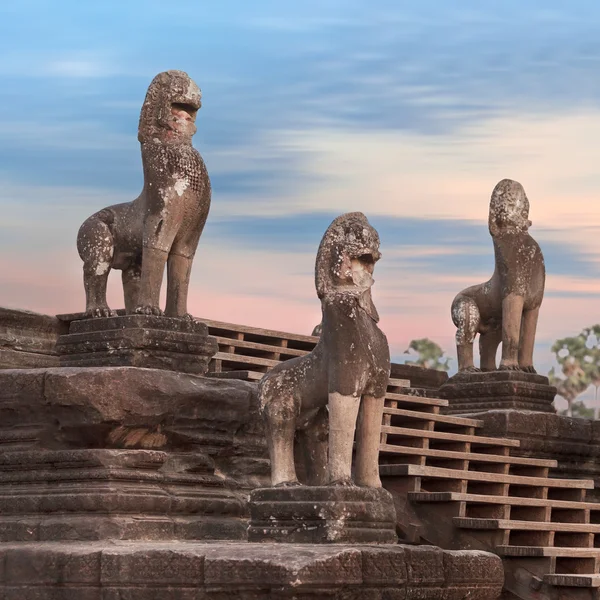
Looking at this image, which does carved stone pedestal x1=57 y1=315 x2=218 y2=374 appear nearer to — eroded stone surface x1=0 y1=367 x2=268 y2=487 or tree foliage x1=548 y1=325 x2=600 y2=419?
eroded stone surface x1=0 y1=367 x2=268 y2=487

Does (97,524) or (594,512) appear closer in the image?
(97,524)

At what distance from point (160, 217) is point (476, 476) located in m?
3.84

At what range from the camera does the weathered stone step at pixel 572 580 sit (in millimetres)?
11359

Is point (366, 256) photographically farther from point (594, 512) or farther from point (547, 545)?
point (594, 512)

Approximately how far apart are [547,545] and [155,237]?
443cm

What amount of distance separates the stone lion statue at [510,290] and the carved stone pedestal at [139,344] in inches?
187

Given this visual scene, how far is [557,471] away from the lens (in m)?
14.6

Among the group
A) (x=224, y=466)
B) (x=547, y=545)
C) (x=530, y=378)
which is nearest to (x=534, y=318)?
(x=530, y=378)

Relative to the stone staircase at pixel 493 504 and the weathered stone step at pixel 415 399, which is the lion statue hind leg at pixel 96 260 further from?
the weathered stone step at pixel 415 399

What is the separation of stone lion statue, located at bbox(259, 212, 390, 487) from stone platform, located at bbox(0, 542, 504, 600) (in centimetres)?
69

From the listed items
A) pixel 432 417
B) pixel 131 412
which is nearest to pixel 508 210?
pixel 432 417

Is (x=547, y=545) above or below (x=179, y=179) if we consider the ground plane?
below

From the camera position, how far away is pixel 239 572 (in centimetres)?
821

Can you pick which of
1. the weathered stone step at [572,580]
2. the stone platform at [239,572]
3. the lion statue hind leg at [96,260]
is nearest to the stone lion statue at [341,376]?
the stone platform at [239,572]
